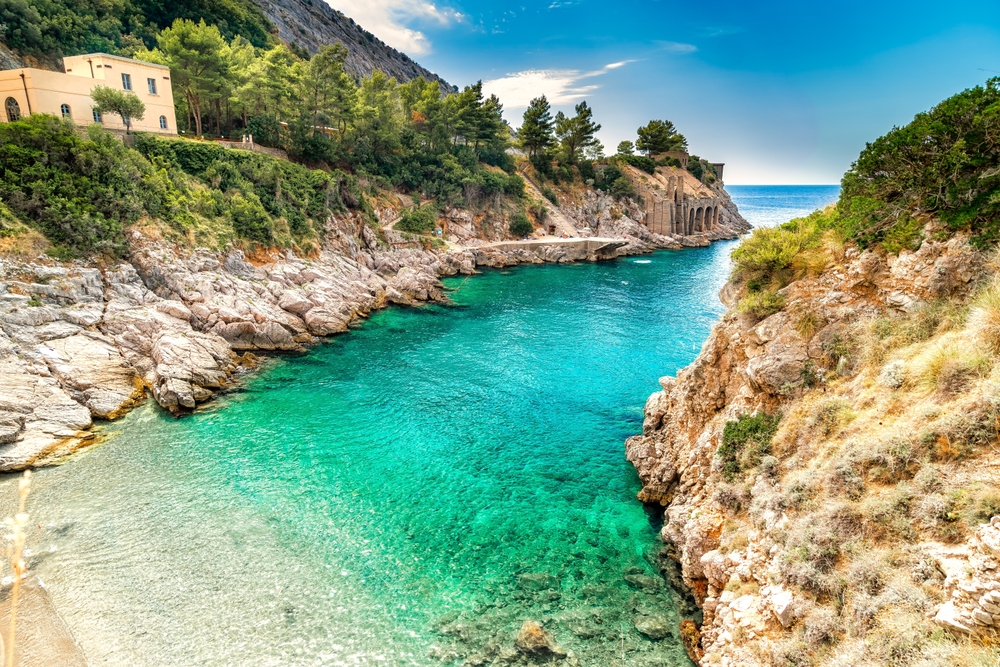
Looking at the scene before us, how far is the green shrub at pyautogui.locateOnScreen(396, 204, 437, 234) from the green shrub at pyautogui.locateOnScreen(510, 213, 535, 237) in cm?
1196

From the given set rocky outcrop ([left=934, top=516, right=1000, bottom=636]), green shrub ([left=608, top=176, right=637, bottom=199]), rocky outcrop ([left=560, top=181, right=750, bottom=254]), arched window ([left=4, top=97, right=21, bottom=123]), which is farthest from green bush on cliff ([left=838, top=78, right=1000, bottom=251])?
green shrub ([left=608, top=176, right=637, bottom=199])

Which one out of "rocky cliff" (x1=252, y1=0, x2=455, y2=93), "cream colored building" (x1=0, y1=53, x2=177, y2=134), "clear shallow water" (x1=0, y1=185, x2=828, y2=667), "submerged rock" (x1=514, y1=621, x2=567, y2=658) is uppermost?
"rocky cliff" (x1=252, y1=0, x2=455, y2=93)

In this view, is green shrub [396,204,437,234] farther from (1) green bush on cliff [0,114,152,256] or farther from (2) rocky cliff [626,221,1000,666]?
(2) rocky cliff [626,221,1000,666]

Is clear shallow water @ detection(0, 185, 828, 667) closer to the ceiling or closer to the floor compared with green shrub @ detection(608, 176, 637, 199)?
closer to the floor

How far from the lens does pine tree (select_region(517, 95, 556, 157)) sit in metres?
78.9

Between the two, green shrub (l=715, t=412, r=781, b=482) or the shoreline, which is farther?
the shoreline

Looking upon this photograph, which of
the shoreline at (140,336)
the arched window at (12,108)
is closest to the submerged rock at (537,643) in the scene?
the shoreline at (140,336)

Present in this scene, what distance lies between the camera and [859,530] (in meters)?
8.62

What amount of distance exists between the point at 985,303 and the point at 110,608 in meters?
19.8

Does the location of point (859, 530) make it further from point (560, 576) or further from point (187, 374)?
point (187, 374)

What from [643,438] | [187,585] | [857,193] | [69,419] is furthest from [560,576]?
[69,419]

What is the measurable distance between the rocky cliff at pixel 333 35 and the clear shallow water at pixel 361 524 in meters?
104

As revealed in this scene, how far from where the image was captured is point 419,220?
56906mm

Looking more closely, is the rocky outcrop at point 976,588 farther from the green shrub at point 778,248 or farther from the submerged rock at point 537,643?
the green shrub at point 778,248
